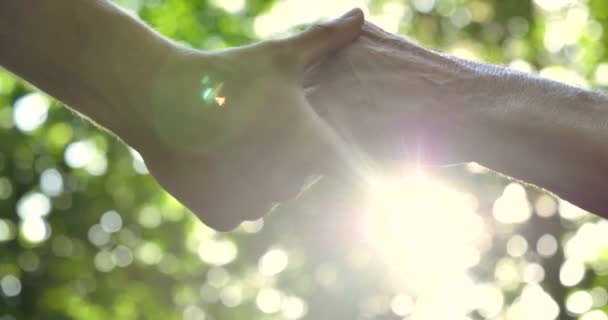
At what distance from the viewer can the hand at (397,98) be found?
95.0 inches

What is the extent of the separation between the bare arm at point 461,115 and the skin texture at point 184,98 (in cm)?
23

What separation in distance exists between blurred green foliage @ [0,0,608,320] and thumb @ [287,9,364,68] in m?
9.21

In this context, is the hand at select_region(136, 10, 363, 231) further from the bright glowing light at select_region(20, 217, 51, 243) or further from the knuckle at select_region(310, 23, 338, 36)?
the bright glowing light at select_region(20, 217, 51, 243)

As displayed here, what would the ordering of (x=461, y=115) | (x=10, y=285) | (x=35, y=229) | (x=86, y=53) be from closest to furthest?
(x=86, y=53) → (x=461, y=115) → (x=10, y=285) → (x=35, y=229)

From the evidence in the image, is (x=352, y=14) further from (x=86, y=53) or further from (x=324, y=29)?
(x=86, y=53)

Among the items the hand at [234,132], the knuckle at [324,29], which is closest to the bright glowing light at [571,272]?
the knuckle at [324,29]

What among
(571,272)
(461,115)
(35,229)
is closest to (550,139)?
(461,115)

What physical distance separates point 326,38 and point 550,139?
721 millimetres

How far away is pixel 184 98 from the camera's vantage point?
7.27ft

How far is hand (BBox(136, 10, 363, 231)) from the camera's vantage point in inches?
87.2

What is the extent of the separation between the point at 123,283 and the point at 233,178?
10.8 metres


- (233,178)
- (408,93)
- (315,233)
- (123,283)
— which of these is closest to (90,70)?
(233,178)

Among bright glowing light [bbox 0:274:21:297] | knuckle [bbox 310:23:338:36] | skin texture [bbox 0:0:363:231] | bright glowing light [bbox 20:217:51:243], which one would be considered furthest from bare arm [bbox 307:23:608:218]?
bright glowing light [bbox 20:217:51:243]

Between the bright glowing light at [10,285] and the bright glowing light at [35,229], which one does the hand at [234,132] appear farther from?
the bright glowing light at [35,229]
